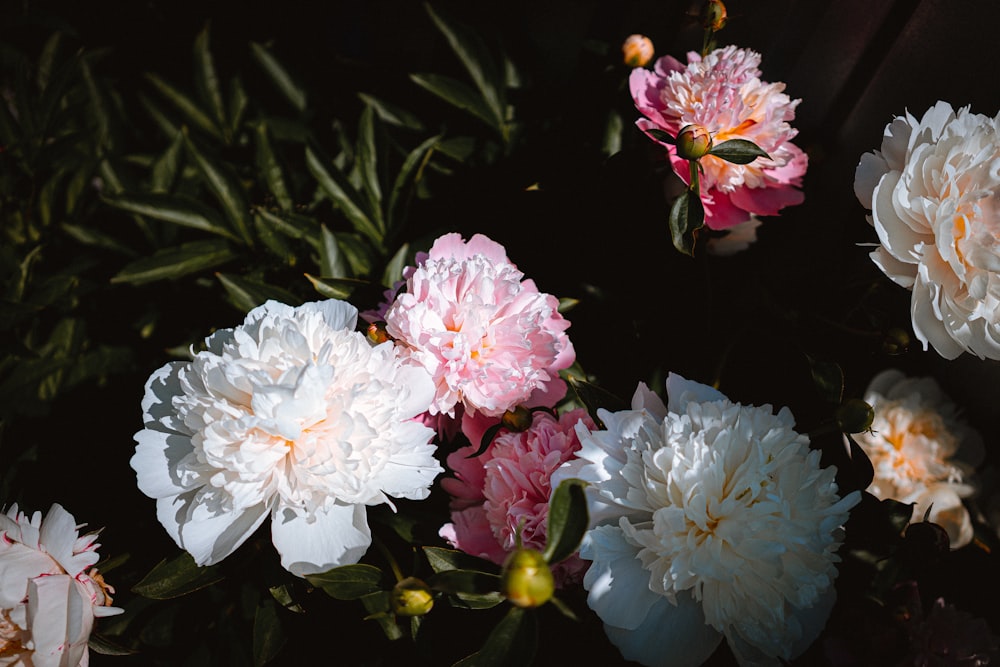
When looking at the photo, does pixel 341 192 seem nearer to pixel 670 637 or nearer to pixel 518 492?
pixel 518 492

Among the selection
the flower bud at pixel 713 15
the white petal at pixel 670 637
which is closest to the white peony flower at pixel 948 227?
the flower bud at pixel 713 15

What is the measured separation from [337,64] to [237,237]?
583mm

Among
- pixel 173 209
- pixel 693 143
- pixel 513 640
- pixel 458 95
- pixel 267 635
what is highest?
pixel 693 143

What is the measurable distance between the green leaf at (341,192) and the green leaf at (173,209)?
156 millimetres

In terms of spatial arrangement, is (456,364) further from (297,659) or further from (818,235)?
(818,235)

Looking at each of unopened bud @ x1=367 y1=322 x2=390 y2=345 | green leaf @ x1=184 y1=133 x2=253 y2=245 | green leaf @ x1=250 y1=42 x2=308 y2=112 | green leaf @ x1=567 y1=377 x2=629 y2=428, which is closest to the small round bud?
green leaf @ x1=567 y1=377 x2=629 y2=428

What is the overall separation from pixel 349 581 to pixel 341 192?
491mm

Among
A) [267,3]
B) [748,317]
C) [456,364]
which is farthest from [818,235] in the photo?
[267,3]

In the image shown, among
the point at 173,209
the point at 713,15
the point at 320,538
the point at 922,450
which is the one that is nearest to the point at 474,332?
the point at 320,538

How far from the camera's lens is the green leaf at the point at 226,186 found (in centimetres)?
86

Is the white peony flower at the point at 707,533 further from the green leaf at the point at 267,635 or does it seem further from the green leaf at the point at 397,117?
the green leaf at the point at 397,117

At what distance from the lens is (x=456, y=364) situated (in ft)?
1.84

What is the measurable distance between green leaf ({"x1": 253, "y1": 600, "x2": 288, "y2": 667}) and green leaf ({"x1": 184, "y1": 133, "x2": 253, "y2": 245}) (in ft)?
1.62

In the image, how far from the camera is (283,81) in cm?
112
